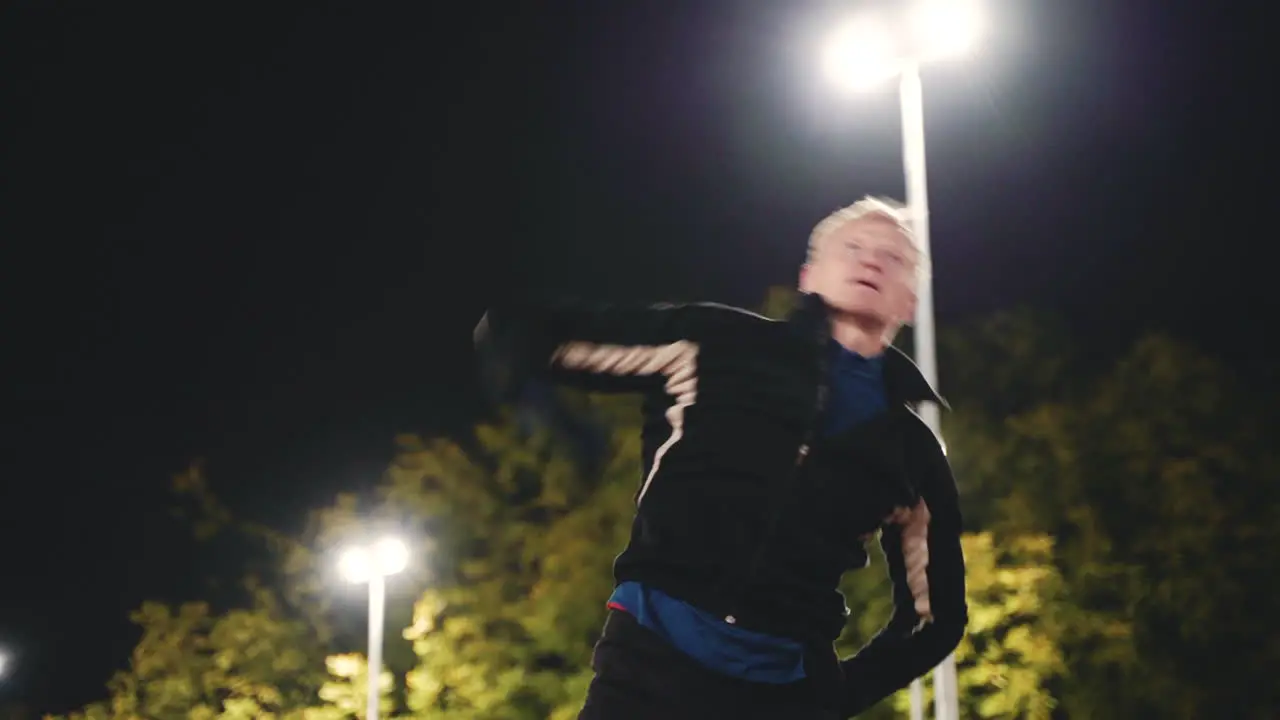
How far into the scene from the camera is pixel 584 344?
1771mm

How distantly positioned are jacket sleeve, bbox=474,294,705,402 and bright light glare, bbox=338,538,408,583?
1243 cm

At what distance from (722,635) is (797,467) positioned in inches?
10.2

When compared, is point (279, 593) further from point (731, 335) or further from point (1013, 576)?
point (731, 335)

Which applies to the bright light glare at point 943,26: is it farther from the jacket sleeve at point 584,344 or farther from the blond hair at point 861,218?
the jacket sleeve at point 584,344

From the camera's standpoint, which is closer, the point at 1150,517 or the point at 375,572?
the point at 375,572

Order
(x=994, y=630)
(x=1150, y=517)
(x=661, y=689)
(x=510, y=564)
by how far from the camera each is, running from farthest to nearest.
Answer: (x=510, y=564) < (x=1150, y=517) < (x=994, y=630) < (x=661, y=689)

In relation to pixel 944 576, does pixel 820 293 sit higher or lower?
higher

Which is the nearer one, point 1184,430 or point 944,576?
point 944,576

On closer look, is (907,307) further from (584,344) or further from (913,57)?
(913,57)

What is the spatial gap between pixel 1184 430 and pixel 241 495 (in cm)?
1706

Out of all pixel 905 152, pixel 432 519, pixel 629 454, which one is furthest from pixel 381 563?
pixel 905 152

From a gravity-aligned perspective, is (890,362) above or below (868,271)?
below

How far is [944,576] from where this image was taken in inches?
77.4

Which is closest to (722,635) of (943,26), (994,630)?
(943,26)
